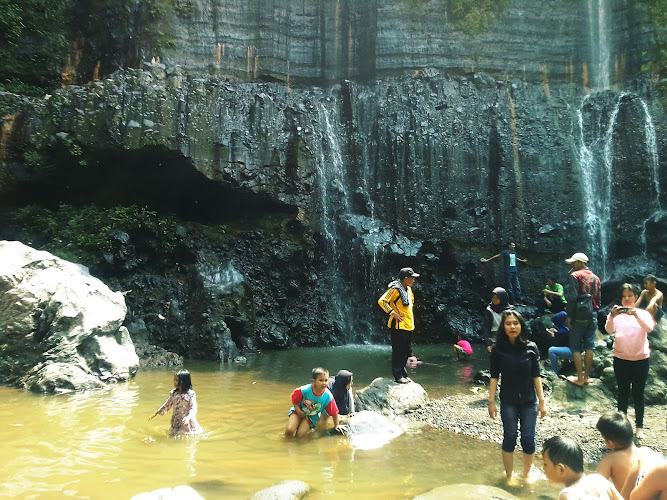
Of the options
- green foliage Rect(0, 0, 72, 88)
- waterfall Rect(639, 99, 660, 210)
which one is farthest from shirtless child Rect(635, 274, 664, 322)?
green foliage Rect(0, 0, 72, 88)

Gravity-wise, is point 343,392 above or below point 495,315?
below

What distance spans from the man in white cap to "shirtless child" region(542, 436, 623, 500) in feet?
14.6

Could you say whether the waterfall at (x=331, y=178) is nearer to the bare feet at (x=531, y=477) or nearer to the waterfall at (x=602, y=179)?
the waterfall at (x=602, y=179)

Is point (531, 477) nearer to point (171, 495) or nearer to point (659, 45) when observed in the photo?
point (171, 495)

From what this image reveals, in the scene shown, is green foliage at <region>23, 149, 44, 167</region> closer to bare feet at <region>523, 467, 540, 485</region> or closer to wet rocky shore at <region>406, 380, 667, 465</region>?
wet rocky shore at <region>406, 380, 667, 465</region>

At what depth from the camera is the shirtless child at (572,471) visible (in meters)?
2.98

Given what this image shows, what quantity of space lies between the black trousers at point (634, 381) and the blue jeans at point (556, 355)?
1.98m

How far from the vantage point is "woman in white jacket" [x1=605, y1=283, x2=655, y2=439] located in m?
5.75

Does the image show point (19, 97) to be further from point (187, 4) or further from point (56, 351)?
point (56, 351)

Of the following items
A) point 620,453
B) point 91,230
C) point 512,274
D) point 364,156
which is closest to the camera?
point 620,453

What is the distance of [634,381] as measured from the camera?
5.83 m

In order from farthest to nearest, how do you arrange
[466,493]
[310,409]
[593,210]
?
[593,210] → [310,409] → [466,493]

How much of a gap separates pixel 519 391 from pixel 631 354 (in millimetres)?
1885

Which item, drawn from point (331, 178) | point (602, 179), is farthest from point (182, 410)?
point (602, 179)
